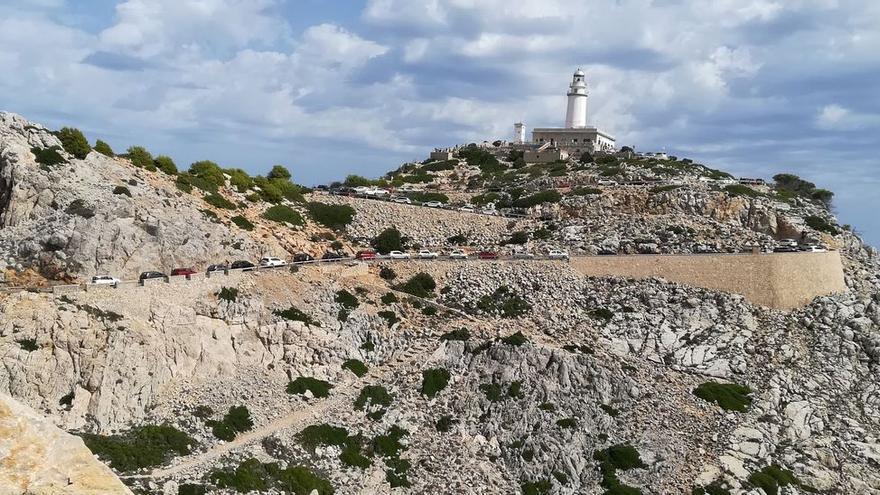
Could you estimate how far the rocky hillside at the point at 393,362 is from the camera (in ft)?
103

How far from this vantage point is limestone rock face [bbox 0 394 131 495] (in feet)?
36.2

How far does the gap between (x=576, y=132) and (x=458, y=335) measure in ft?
208

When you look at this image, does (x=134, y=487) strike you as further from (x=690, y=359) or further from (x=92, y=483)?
(x=690, y=359)

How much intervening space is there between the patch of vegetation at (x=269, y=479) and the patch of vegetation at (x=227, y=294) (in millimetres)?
10213

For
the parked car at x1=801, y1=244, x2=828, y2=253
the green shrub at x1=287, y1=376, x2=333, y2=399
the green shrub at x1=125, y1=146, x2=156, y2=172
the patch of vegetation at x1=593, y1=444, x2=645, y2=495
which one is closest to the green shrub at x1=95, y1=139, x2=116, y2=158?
the green shrub at x1=125, y1=146, x2=156, y2=172

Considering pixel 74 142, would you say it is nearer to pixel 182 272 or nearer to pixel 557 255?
pixel 182 272

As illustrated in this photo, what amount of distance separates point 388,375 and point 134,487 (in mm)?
15092

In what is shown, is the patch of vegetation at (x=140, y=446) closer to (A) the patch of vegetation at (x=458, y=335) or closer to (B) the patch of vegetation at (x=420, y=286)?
(A) the patch of vegetation at (x=458, y=335)

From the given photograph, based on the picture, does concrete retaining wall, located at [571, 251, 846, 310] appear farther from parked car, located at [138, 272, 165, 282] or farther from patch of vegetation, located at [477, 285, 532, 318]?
parked car, located at [138, 272, 165, 282]

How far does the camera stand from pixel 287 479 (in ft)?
99.8

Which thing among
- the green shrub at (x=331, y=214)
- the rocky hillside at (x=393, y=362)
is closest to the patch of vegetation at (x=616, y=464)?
the rocky hillside at (x=393, y=362)

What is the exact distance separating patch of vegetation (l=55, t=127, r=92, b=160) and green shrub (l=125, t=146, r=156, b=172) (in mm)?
4026

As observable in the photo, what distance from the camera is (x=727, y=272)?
53.2m

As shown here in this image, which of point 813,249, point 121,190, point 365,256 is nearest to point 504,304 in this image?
point 365,256
